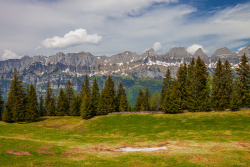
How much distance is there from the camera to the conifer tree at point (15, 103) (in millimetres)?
56487

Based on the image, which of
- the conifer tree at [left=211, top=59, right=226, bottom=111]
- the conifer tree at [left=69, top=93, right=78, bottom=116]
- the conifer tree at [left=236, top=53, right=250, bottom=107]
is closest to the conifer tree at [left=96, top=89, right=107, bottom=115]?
the conifer tree at [left=69, top=93, right=78, bottom=116]

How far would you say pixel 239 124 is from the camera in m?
39.2

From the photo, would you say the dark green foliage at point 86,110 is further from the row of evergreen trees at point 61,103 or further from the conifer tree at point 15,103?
the conifer tree at point 15,103

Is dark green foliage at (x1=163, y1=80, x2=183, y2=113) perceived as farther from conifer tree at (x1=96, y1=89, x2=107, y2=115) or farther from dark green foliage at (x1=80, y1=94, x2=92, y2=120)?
dark green foliage at (x1=80, y1=94, x2=92, y2=120)

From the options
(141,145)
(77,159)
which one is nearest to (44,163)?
(77,159)

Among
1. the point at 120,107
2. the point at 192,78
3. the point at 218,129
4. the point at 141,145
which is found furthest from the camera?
the point at 120,107

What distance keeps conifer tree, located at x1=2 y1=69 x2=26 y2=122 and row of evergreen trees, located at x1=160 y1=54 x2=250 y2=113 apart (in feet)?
190

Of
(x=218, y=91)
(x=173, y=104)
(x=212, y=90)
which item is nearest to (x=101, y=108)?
(x=173, y=104)

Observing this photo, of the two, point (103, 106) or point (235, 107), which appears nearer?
point (235, 107)

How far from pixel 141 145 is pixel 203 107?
125 ft

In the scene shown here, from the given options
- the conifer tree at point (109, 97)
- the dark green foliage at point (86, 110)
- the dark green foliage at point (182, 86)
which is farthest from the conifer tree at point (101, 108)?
the dark green foliage at point (182, 86)

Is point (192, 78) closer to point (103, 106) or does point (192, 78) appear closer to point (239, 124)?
point (239, 124)

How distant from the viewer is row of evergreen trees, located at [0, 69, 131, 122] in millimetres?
58312

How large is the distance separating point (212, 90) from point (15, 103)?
7741cm
